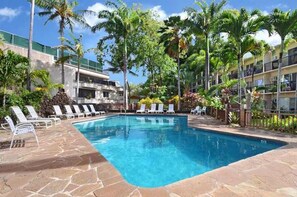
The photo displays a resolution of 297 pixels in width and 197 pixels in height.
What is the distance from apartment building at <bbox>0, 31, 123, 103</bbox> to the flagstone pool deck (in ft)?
57.4

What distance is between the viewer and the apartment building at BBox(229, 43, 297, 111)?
2355cm

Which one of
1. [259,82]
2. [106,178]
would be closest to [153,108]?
[259,82]

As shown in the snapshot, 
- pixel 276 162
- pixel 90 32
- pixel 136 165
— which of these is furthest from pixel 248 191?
pixel 90 32

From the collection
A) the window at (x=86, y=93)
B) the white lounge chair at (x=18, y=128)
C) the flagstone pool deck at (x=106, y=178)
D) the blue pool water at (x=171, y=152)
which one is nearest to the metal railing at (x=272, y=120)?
the blue pool water at (x=171, y=152)

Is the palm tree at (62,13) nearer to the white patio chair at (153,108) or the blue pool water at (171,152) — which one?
the white patio chair at (153,108)

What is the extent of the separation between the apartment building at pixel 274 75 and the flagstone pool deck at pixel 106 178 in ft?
57.6

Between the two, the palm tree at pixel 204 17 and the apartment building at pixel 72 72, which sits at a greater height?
the palm tree at pixel 204 17

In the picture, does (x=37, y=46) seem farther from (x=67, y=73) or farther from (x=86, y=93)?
(x=86, y=93)

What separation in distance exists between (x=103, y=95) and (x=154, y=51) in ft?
45.2

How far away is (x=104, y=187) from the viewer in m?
3.85

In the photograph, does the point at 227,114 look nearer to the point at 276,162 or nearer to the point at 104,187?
the point at 276,162

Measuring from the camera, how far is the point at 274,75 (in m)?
26.8

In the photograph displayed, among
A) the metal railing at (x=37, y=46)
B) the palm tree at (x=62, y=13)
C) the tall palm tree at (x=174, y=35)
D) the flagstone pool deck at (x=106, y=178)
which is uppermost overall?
the palm tree at (x=62, y=13)

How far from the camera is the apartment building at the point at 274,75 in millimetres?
23547
